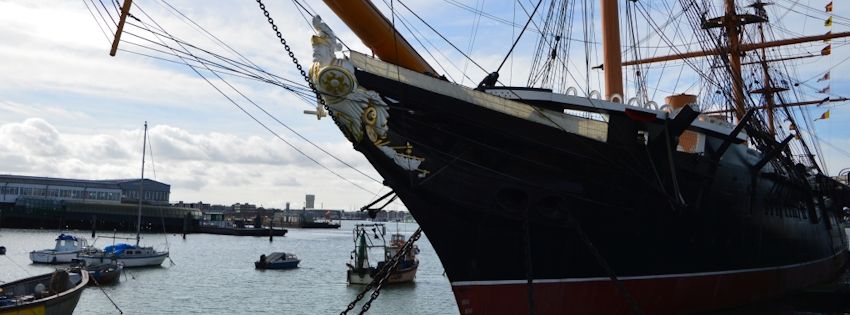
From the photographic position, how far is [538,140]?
43.3 feet

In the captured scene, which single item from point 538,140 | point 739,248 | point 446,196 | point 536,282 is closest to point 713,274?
point 739,248

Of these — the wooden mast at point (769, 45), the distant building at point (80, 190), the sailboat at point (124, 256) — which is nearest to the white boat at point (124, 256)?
the sailboat at point (124, 256)

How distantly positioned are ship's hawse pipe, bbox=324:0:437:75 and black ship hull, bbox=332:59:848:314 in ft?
5.34

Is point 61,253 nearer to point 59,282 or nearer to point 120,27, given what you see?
point 59,282

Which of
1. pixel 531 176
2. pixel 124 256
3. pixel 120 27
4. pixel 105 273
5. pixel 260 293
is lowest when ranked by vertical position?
pixel 260 293

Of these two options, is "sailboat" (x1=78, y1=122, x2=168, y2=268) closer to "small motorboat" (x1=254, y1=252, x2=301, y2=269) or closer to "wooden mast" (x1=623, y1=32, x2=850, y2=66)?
"small motorboat" (x1=254, y1=252, x2=301, y2=269)

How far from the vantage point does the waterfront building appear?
9044 cm

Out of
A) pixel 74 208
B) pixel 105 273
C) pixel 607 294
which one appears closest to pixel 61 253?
pixel 105 273

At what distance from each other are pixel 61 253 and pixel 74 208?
52531 millimetres

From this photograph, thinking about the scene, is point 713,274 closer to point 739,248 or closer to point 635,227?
point 739,248

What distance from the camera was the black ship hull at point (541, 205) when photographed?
512 inches

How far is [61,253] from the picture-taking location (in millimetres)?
44781

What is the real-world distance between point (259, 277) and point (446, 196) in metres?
31.8

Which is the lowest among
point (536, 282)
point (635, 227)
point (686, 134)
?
point (536, 282)
